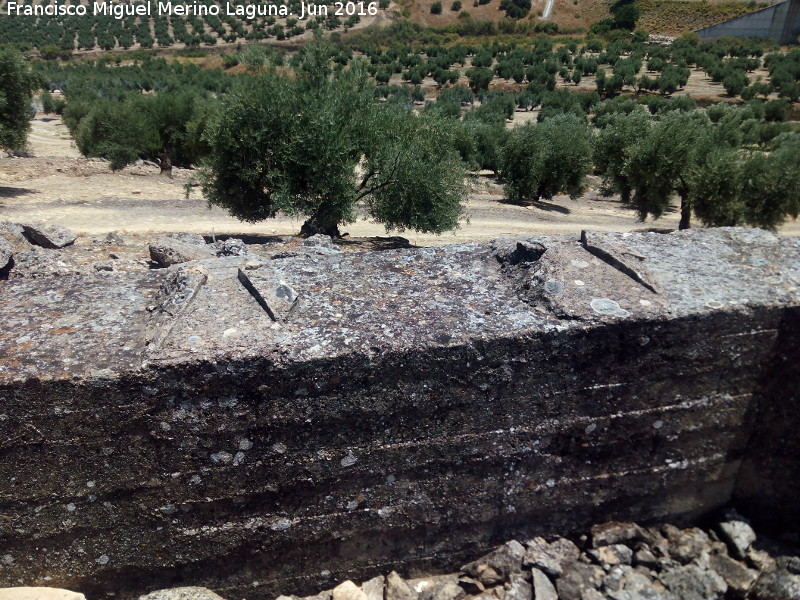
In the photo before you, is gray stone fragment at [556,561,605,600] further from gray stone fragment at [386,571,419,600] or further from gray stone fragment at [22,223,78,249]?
gray stone fragment at [22,223,78,249]

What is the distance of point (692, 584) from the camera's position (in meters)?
3.84

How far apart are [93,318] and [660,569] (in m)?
4.03

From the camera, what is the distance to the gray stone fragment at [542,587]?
3699mm

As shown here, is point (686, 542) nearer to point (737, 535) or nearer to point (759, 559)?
point (737, 535)

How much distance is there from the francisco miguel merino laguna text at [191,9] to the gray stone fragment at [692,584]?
78013 millimetres

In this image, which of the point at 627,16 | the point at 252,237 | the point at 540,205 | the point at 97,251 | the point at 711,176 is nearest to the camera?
the point at 97,251

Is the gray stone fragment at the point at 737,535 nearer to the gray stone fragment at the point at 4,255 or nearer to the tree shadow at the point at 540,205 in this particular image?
the gray stone fragment at the point at 4,255

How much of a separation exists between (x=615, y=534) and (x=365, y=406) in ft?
6.86

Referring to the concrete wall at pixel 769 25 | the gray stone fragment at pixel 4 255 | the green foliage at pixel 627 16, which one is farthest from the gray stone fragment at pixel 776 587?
the green foliage at pixel 627 16

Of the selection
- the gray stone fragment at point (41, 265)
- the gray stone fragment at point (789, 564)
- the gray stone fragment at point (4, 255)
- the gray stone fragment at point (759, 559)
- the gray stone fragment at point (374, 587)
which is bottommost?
the gray stone fragment at point (374, 587)

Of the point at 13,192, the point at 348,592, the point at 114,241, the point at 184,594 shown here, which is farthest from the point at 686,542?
the point at 13,192

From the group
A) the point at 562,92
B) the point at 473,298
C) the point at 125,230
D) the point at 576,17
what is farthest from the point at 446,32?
the point at 473,298

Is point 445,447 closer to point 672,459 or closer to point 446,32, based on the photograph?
point 672,459

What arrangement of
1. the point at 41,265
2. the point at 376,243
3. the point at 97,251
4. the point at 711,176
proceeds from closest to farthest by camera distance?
the point at 41,265 < the point at 97,251 < the point at 376,243 < the point at 711,176
